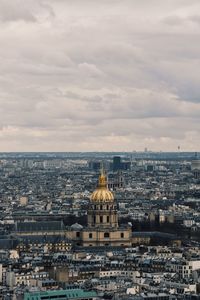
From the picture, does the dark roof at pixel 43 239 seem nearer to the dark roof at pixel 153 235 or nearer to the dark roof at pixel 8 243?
the dark roof at pixel 8 243

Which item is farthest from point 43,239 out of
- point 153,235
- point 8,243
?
point 153,235

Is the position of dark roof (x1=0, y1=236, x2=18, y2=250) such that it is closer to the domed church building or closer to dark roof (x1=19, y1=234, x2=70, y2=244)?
dark roof (x1=19, y1=234, x2=70, y2=244)

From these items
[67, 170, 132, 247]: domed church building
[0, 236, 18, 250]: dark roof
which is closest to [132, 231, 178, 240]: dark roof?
[67, 170, 132, 247]: domed church building

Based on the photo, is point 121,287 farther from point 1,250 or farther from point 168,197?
point 168,197

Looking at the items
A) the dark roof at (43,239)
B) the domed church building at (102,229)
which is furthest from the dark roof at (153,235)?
the dark roof at (43,239)

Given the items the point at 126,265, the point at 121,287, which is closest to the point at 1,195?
the point at 126,265

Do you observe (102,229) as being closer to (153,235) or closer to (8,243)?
(153,235)

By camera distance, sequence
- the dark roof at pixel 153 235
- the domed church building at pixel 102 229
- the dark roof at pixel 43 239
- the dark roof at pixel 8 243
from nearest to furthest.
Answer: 1. the dark roof at pixel 8 243
2. the dark roof at pixel 43 239
3. the domed church building at pixel 102 229
4. the dark roof at pixel 153 235

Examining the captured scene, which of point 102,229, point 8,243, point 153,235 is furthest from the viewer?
point 153,235
